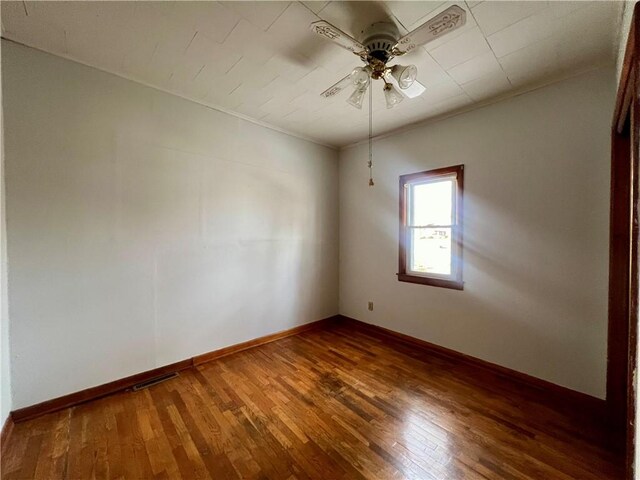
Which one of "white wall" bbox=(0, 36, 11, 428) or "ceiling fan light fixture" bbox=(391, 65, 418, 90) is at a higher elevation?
"ceiling fan light fixture" bbox=(391, 65, 418, 90)

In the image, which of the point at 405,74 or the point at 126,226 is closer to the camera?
the point at 405,74

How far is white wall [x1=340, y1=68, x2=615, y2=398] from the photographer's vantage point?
2053mm

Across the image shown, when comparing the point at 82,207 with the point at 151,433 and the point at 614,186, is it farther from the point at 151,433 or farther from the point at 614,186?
the point at 614,186

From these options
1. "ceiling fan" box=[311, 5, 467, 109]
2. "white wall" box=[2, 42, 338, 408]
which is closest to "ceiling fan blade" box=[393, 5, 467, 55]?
"ceiling fan" box=[311, 5, 467, 109]

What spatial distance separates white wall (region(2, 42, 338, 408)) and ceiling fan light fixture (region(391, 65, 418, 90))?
6.36 ft

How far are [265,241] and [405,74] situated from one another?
2.31 m

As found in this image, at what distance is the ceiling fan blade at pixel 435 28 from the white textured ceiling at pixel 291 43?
0.67ft

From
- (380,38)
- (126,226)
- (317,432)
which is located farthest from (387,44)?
(317,432)

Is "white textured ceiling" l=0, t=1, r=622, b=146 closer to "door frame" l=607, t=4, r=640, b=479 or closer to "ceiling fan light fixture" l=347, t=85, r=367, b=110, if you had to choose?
"ceiling fan light fixture" l=347, t=85, r=367, b=110

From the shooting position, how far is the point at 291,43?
5.89 ft

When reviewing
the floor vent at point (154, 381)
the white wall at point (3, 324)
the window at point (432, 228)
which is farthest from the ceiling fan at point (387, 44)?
the floor vent at point (154, 381)

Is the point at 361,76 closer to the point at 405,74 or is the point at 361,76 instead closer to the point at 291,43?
the point at 405,74

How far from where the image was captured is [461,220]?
2.79 metres

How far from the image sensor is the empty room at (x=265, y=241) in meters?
1.57
